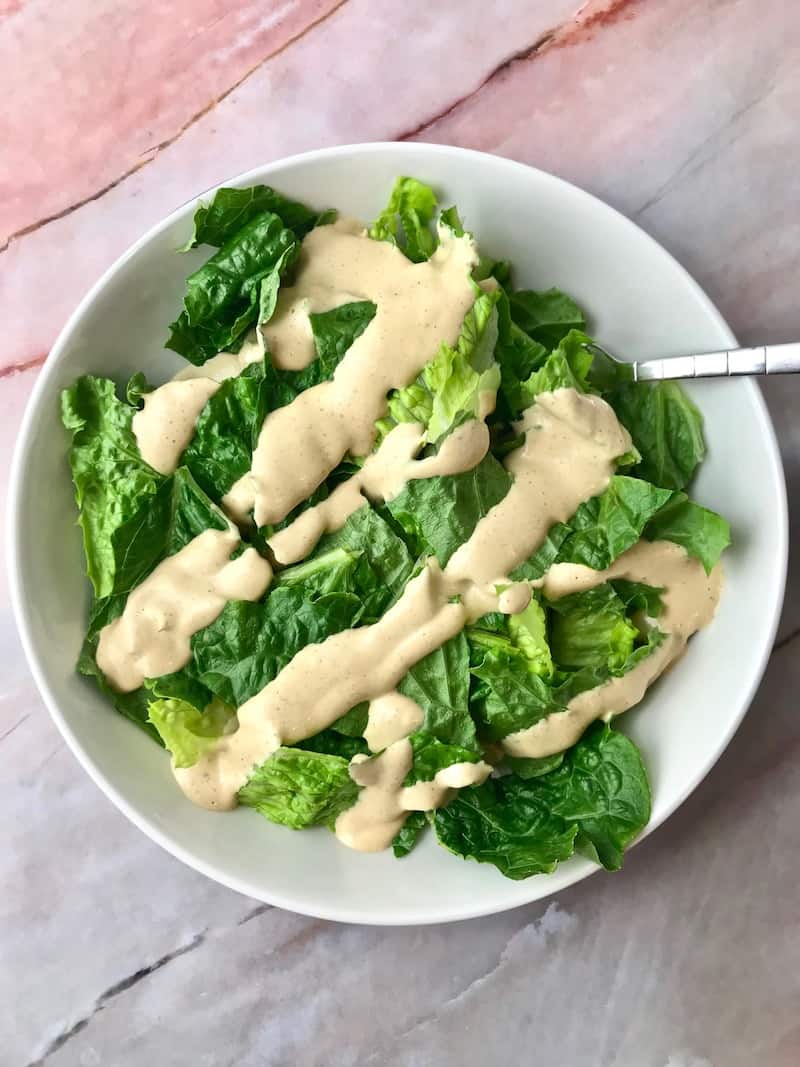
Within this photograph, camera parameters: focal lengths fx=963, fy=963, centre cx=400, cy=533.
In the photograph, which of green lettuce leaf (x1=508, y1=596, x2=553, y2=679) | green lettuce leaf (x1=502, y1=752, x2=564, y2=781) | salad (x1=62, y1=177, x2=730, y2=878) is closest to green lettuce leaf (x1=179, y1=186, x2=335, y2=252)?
salad (x1=62, y1=177, x2=730, y2=878)

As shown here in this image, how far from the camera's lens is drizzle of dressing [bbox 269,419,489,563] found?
5.27 ft

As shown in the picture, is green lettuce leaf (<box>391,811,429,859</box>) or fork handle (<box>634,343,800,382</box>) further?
green lettuce leaf (<box>391,811,429,859</box>)

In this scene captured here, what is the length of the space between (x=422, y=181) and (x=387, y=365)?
354 mm

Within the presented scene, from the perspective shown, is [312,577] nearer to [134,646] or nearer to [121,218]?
[134,646]

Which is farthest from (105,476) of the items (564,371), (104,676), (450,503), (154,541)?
(564,371)

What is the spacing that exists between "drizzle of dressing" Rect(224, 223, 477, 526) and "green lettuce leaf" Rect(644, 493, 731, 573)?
1.61 ft

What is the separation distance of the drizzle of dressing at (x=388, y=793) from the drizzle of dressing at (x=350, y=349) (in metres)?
0.47

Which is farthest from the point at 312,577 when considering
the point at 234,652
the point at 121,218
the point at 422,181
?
the point at 121,218

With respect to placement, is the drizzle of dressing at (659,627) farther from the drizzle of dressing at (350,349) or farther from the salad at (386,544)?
the drizzle of dressing at (350,349)

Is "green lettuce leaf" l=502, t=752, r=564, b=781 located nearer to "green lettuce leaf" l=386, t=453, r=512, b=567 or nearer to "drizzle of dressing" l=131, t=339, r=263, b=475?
"green lettuce leaf" l=386, t=453, r=512, b=567

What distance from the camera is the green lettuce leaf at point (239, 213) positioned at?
65.2 inches

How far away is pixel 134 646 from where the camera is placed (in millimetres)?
1710

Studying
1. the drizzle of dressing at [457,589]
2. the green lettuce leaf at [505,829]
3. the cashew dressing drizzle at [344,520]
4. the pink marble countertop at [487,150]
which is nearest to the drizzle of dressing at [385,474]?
the cashew dressing drizzle at [344,520]

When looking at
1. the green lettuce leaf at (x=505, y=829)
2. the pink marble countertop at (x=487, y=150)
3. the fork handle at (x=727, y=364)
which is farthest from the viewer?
the pink marble countertop at (x=487, y=150)
